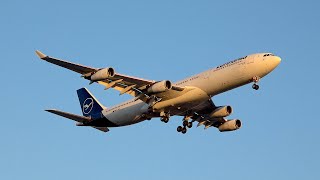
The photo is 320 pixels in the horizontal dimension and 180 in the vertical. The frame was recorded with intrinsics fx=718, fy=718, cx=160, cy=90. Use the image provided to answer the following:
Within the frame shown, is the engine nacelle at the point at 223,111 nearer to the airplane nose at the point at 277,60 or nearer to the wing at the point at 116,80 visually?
the airplane nose at the point at 277,60

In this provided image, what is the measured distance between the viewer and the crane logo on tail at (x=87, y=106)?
261ft

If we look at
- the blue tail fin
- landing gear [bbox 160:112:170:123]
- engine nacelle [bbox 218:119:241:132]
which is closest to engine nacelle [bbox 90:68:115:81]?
landing gear [bbox 160:112:170:123]

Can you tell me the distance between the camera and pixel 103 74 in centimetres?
6525

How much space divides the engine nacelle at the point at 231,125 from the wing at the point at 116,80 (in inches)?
517

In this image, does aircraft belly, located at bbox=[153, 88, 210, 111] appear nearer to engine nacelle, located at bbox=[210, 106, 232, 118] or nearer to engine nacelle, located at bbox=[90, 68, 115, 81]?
engine nacelle, located at bbox=[210, 106, 232, 118]

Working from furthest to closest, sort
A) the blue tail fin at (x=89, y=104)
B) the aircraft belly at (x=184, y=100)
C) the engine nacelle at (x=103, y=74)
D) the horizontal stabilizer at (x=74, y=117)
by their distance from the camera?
1. the blue tail fin at (x=89, y=104)
2. the horizontal stabilizer at (x=74, y=117)
3. the aircraft belly at (x=184, y=100)
4. the engine nacelle at (x=103, y=74)

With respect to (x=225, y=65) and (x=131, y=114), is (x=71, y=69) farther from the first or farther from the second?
(x=225, y=65)

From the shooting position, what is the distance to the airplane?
67.4 m

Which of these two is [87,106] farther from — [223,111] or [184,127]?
[223,111]

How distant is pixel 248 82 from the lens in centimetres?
6831

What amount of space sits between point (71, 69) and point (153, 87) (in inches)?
312

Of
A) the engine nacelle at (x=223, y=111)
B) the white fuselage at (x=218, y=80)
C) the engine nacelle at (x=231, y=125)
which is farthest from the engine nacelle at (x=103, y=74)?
the engine nacelle at (x=231, y=125)

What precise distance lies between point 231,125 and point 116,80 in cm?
1683

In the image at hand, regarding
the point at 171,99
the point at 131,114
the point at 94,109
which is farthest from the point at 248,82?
the point at 94,109
